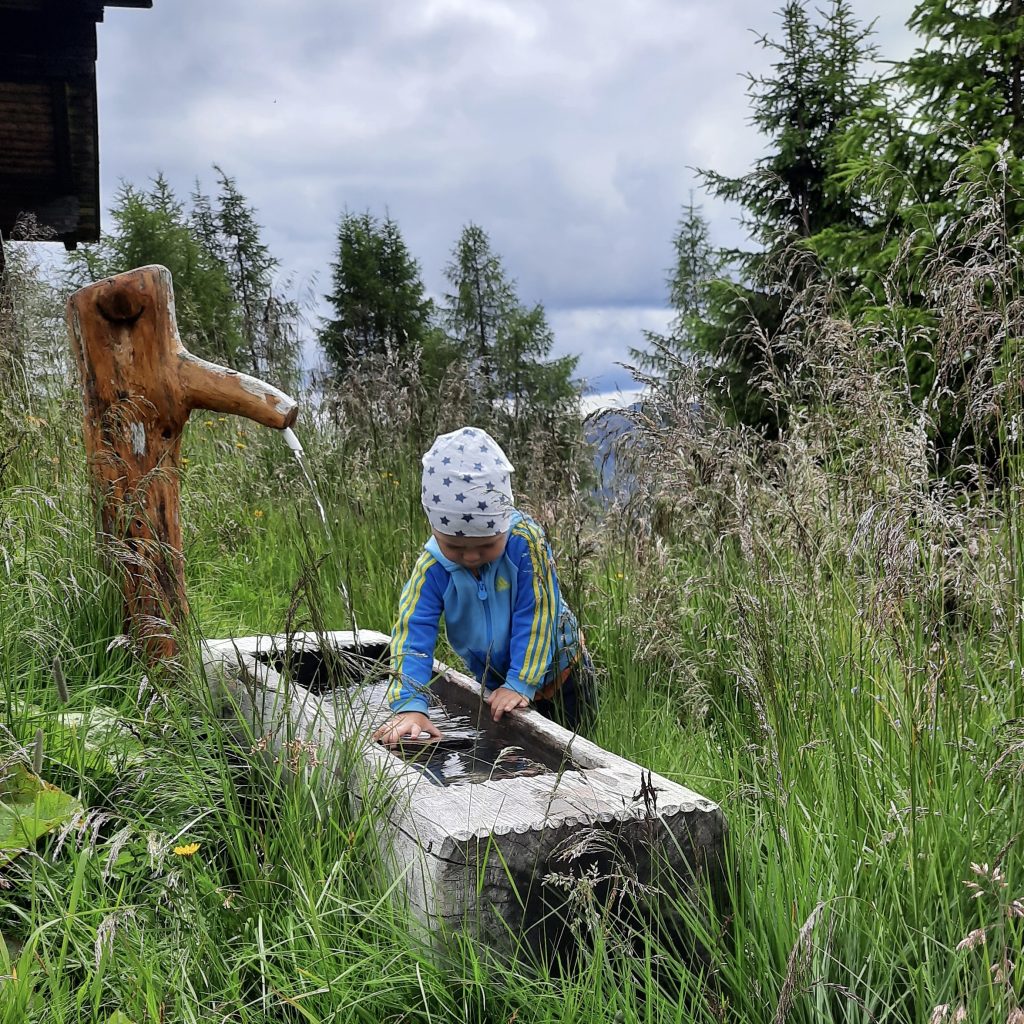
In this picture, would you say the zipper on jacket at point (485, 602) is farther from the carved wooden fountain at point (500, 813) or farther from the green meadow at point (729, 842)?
the green meadow at point (729, 842)

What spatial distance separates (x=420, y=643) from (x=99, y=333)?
61.4 inches

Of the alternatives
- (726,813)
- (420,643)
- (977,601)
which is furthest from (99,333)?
(977,601)

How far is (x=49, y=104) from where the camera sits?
29.1ft

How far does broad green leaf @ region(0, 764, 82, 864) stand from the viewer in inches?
83.2

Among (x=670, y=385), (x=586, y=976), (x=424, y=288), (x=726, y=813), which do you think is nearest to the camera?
(x=586, y=976)

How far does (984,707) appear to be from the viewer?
7.66 ft

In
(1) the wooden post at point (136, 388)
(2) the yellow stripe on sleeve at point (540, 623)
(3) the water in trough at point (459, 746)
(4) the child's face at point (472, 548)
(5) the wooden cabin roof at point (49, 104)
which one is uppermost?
(5) the wooden cabin roof at point (49, 104)

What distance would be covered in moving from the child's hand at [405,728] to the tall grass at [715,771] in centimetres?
28

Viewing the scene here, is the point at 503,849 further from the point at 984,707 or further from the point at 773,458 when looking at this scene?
the point at 773,458

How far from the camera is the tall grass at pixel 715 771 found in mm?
1701

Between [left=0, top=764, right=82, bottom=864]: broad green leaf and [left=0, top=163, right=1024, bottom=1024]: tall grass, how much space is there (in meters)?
0.05

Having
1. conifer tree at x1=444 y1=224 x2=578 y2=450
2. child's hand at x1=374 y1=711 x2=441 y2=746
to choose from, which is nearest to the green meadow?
child's hand at x1=374 y1=711 x2=441 y2=746

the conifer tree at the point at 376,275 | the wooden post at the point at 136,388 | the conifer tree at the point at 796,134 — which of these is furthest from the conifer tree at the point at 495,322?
the wooden post at the point at 136,388

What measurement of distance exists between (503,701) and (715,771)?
636mm
